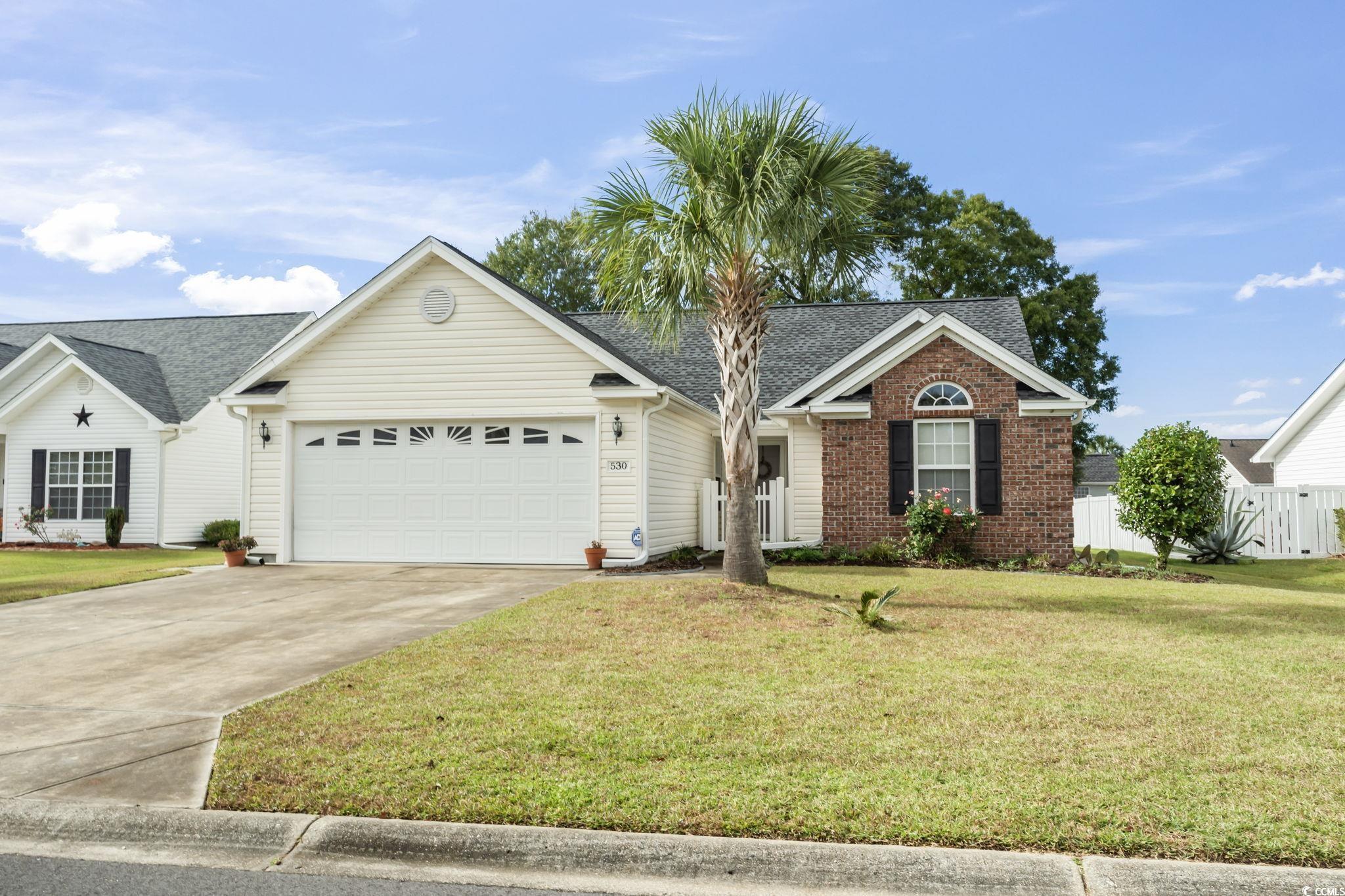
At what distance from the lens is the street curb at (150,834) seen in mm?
3832

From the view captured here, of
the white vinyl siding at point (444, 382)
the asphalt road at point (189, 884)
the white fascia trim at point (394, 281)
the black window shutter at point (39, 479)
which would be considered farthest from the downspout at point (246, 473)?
the asphalt road at point (189, 884)

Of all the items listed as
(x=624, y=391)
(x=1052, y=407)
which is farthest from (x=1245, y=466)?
(x=624, y=391)

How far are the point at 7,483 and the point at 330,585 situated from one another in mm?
15856

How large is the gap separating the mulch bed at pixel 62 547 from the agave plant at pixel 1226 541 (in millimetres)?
23713

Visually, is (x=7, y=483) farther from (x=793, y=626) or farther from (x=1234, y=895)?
(x=1234, y=895)

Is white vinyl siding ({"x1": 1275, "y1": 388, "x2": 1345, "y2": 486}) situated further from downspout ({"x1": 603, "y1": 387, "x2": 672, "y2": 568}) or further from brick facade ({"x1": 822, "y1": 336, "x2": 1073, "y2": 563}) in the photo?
downspout ({"x1": 603, "y1": 387, "x2": 672, "y2": 568})

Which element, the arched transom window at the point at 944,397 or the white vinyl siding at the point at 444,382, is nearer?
the white vinyl siding at the point at 444,382

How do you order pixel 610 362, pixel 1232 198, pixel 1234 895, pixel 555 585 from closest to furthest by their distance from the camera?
pixel 1234 895 < pixel 555 585 < pixel 610 362 < pixel 1232 198

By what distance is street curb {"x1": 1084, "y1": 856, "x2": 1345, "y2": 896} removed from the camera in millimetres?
3234

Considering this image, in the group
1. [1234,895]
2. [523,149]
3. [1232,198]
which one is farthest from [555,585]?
[1232,198]

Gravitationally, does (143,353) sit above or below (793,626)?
above

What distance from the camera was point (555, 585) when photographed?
39.4 feet

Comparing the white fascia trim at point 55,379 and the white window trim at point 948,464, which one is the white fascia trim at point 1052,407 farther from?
the white fascia trim at point 55,379

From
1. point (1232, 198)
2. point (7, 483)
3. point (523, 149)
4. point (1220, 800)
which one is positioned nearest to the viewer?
point (1220, 800)
